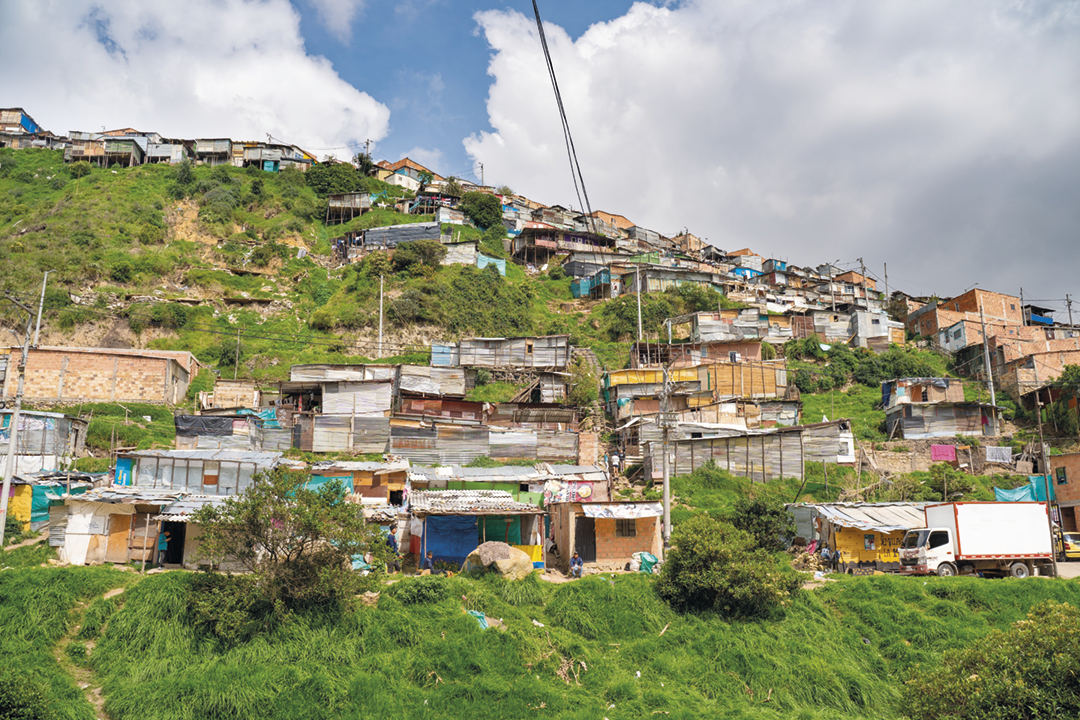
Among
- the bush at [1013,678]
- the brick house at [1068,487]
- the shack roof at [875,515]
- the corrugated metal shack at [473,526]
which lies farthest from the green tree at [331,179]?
the bush at [1013,678]

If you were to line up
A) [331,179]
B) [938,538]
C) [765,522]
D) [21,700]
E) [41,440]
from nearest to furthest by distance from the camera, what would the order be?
[21,700] → [938,538] → [765,522] → [41,440] → [331,179]

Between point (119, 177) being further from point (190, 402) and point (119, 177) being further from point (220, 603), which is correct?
point (220, 603)

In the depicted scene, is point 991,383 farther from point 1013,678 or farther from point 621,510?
point 1013,678

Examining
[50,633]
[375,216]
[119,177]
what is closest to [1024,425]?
[50,633]

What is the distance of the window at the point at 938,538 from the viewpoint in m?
21.0

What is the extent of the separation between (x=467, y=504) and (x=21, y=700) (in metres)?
11.4

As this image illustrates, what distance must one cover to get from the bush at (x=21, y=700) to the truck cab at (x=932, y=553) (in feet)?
74.4

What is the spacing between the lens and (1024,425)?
124 ft

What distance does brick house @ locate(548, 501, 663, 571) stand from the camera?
847 inches

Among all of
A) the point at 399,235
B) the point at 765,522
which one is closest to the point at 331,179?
the point at 399,235

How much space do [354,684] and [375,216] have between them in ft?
189

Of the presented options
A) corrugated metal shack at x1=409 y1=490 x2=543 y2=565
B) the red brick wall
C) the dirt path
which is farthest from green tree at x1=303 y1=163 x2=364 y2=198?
the dirt path

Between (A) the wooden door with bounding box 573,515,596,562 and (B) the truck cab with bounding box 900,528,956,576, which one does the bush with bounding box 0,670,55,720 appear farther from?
(B) the truck cab with bounding box 900,528,956,576

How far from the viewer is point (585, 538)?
22.2 m
